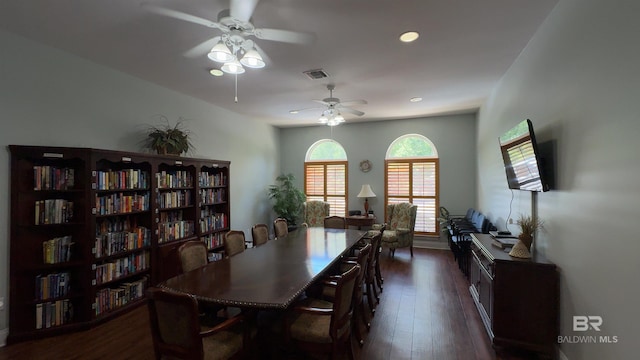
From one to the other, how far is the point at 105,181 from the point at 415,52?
148 inches

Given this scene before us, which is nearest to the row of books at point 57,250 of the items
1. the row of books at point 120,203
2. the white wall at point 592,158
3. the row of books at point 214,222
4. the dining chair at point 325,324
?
the row of books at point 120,203

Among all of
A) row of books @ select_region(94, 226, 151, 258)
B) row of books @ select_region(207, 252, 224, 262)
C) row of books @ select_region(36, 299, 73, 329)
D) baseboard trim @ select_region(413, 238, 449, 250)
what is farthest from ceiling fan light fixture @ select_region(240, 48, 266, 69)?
baseboard trim @ select_region(413, 238, 449, 250)

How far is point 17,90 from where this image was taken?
2.81 meters

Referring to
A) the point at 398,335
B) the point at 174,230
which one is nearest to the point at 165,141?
the point at 174,230

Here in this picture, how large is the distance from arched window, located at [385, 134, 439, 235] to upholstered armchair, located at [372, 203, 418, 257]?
0.56 m

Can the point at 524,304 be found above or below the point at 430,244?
above

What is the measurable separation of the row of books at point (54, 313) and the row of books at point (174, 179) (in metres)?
1.61

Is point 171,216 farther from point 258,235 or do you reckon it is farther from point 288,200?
point 288,200

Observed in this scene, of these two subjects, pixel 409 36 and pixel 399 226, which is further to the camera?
pixel 399 226

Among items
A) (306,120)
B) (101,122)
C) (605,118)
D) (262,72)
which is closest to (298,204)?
(306,120)

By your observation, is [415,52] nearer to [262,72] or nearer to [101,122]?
[262,72]

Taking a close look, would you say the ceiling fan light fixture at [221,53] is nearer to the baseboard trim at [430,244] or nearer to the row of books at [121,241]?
the row of books at [121,241]

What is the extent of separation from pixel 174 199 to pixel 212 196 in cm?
82

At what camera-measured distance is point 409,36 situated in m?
2.81
